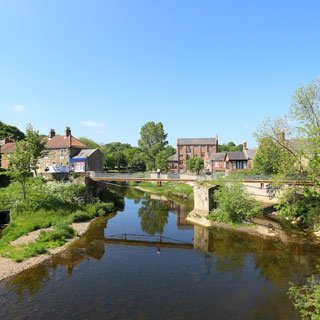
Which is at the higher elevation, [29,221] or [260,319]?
[29,221]

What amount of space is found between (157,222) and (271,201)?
1987 centimetres

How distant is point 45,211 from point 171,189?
99.3 feet

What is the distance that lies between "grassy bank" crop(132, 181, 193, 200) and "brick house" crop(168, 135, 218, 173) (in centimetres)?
2264

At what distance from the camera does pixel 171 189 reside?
51938 mm

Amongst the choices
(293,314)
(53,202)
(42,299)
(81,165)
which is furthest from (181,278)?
(81,165)

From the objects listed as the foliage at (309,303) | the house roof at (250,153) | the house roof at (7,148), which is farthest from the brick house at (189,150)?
the foliage at (309,303)

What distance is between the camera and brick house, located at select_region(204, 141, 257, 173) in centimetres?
5928

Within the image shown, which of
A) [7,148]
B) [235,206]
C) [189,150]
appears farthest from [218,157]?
[7,148]

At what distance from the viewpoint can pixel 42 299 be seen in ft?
42.7

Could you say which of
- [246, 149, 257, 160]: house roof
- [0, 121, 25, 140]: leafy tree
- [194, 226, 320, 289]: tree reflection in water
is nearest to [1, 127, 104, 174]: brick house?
[194, 226, 320, 289]: tree reflection in water

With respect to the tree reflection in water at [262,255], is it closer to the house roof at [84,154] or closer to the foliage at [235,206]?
the foliage at [235,206]

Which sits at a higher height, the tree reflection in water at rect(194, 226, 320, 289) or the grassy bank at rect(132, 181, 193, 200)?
the grassy bank at rect(132, 181, 193, 200)

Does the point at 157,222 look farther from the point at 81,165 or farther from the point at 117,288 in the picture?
the point at 81,165

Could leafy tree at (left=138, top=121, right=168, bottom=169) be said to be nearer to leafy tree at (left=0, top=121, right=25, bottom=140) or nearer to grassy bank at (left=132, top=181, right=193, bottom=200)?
grassy bank at (left=132, top=181, right=193, bottom=200)
